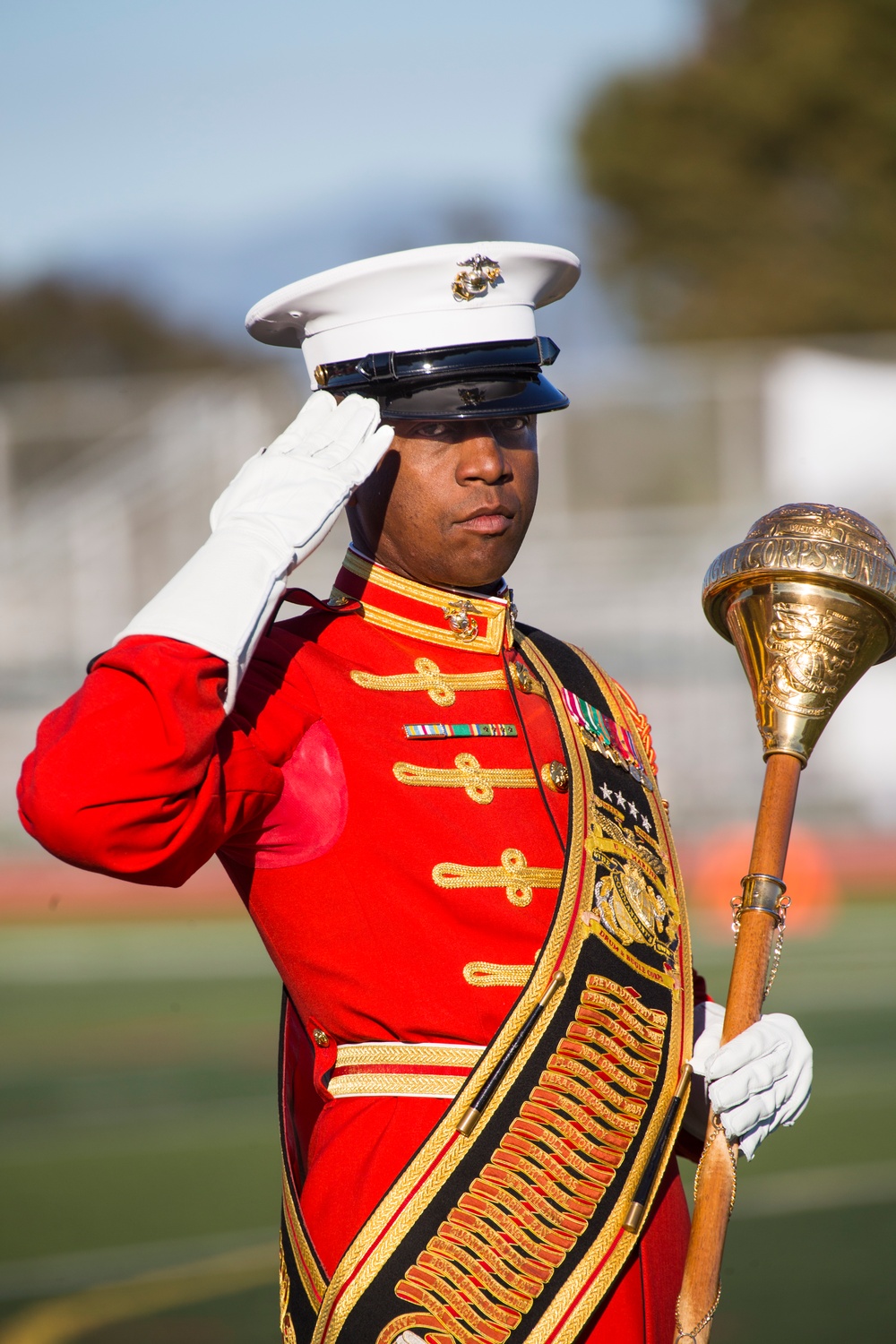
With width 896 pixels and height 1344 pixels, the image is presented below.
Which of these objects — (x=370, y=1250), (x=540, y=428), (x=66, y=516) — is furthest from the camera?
(x=66, y=516)

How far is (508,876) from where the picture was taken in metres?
2.18

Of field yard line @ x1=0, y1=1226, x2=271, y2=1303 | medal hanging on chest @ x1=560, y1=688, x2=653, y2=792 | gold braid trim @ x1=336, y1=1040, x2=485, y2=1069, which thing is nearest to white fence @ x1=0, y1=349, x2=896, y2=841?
field yard line @ x1=0, y1=1226, x2=271, y2=1303

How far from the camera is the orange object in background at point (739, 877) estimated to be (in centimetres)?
1166

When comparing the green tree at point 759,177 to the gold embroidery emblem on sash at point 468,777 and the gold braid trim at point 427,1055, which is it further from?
the gold braid trim at point 427,1055

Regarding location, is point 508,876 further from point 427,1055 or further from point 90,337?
point 90,337

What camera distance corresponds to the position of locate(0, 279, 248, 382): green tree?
32.8m

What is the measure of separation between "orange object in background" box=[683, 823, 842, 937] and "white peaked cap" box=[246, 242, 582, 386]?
8819mm

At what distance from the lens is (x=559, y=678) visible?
254 cm

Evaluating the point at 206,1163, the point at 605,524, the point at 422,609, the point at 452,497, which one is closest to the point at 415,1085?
the point at 422,609

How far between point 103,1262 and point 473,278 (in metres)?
3.88

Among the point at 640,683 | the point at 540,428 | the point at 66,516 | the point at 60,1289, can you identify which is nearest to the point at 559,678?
the point at 60,1289

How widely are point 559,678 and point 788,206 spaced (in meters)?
27.1

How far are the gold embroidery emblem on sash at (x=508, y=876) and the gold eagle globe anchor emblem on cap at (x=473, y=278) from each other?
2.36 ft

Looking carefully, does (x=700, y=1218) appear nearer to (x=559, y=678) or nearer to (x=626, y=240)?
(x=559, y=678)
